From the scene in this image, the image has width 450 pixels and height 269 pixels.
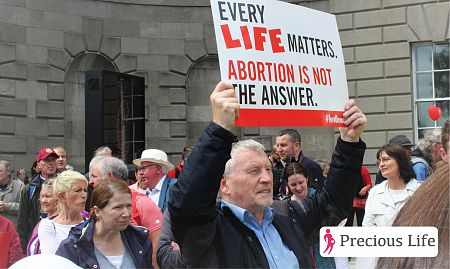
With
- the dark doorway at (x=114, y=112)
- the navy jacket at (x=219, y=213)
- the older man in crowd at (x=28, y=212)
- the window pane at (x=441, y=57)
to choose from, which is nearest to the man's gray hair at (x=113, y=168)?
the older man in crowd at (x=28, y=212)

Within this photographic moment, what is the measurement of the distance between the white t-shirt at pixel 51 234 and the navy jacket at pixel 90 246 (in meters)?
0.46

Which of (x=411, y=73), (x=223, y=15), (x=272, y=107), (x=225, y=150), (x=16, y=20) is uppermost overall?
(x=16, y=20)

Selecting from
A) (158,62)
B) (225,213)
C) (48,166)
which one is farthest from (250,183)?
(158,62)

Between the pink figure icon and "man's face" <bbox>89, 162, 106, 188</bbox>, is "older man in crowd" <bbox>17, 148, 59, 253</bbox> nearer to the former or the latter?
"man's face" <bbox>89, 162, 106, 188</bbox>

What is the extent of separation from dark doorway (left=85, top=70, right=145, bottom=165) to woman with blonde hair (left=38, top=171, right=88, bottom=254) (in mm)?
6475

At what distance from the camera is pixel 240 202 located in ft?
11.3

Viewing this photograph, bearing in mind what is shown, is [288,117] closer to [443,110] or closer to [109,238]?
[109,238]

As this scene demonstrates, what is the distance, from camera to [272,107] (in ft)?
11.3

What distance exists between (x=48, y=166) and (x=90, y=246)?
3.97m

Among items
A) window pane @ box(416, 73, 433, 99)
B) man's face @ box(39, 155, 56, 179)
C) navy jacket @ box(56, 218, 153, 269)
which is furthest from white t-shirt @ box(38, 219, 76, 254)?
window pane @ box(416, 73, 433, 99)

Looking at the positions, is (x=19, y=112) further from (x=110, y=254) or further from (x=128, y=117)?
(x=110, y=254)

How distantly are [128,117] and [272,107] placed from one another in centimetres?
1111

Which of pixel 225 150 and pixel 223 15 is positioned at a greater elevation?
pixel 223 15

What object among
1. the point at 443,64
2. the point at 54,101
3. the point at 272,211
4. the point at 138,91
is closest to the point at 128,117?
the point at 138,91
